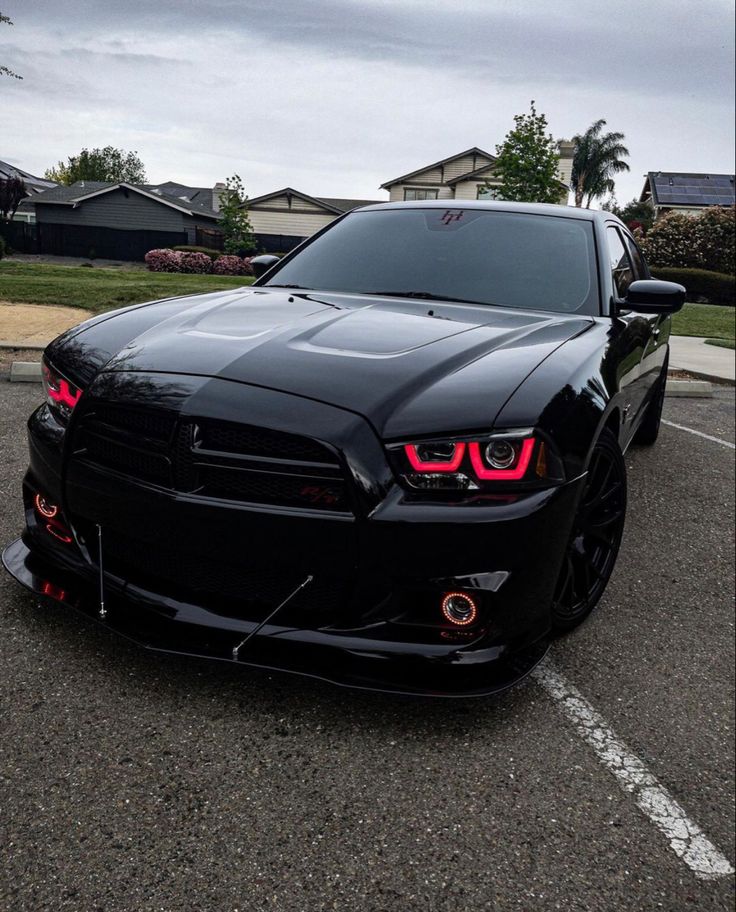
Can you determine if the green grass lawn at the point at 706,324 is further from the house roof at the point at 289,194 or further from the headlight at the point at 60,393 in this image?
the house roof at the point at 289,194

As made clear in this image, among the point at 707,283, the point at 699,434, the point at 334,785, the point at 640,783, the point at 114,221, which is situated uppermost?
the point at 114,221

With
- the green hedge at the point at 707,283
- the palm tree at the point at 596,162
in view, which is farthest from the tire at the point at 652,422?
the palm tree at the point at 596,162

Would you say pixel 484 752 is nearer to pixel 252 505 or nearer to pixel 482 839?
pixel 482 839

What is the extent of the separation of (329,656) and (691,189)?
67006 mm

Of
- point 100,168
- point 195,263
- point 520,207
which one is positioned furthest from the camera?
point 100,168

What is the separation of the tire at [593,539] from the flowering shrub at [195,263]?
3040cm

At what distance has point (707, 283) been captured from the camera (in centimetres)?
2873

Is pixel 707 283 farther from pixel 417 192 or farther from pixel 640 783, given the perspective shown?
pixel 640 783

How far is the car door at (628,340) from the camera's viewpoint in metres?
3.51

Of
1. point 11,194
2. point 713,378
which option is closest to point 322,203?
point 11,194

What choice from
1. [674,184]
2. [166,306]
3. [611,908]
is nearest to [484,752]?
[611,908]

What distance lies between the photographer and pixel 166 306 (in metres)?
3.22

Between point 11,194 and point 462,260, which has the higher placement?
point 11,194

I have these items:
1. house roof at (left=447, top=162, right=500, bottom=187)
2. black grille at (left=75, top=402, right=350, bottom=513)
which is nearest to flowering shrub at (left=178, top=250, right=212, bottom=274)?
house roof at (left=447, top=162, right=500, bottom=187)
